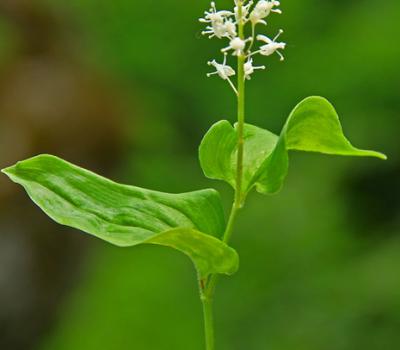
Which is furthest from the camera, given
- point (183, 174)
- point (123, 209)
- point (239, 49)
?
point (183, 174)

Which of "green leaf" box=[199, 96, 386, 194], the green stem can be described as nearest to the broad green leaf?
"green leaf" box=[199, 96, 386, 194]

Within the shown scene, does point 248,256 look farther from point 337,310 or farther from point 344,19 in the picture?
point 344,19

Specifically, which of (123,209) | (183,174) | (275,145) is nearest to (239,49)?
(275,145)

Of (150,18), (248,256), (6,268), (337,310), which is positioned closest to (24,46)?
(150,18)

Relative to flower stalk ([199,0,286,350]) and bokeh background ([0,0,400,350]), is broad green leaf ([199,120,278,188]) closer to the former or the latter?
flower stalk ([199,0,286,350])

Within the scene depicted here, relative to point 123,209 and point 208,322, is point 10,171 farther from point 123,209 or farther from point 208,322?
point 208,322

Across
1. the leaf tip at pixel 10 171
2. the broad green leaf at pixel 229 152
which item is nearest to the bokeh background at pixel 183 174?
the broad green leaf at pixel 229 152
